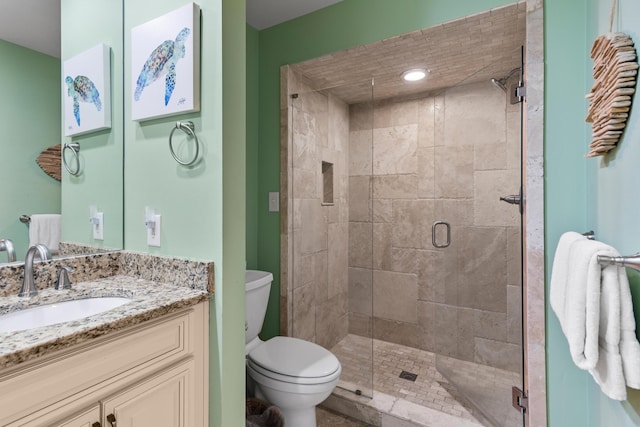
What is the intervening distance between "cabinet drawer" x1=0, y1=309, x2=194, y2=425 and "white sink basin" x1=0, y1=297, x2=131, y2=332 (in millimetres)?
230

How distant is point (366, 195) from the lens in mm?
2574

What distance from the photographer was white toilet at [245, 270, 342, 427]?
150cm

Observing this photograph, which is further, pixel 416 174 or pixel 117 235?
pixel 416 174

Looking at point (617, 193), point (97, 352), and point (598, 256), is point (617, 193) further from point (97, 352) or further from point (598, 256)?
point (97, 352)

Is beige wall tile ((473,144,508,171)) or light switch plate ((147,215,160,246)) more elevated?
beige wall tile ((473,144,508,171))

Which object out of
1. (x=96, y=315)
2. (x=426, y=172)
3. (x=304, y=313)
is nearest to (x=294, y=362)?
(x=304, y=313)

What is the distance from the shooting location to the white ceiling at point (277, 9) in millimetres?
1975

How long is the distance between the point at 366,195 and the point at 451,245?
75 centimetres

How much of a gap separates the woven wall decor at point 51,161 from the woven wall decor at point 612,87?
1.92m

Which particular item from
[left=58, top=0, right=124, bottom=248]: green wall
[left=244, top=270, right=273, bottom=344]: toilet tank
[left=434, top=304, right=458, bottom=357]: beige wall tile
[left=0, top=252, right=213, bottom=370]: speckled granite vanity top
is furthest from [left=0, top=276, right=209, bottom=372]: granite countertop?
[left=434, top=304, right=458, bottom=357]: beige wall tile

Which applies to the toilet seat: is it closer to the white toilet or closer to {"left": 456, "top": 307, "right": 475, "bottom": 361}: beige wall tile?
the white toilet

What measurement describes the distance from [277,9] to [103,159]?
146 centimetres

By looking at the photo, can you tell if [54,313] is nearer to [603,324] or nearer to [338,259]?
[603,324]

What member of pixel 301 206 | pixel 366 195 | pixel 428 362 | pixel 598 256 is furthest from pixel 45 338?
pixel 428 362
